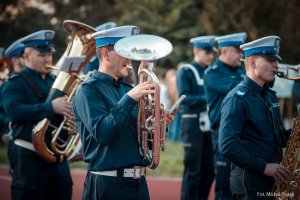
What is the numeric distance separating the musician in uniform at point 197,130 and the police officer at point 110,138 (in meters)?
3.63

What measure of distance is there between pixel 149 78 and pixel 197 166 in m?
4.29

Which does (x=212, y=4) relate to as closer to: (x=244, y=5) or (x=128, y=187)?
(x=244, y=5)

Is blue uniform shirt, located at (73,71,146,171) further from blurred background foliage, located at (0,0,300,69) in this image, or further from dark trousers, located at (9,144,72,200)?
blurred background foliage, located at (0,0,300,69)

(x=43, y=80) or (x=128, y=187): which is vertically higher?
(x=43, y=80)

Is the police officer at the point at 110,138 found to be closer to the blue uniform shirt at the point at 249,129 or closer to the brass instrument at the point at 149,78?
the brass instrument at the point at 149,78

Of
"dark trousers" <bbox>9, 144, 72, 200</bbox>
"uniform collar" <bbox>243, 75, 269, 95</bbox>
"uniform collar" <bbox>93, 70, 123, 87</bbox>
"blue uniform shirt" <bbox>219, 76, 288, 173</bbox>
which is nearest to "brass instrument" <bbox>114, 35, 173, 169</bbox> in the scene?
"uniform collar" <bbox>93, 70, 123, 87</bbox>

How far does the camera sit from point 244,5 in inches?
709

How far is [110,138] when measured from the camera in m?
4.80

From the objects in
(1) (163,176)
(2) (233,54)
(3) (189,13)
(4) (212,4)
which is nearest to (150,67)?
(2) (233,54)

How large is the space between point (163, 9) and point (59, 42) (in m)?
5.78

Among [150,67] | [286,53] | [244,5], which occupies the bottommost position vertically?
[150,67]

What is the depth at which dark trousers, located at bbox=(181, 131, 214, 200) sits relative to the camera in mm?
8707

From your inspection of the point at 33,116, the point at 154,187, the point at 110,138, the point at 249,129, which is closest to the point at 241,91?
the point at 249,129

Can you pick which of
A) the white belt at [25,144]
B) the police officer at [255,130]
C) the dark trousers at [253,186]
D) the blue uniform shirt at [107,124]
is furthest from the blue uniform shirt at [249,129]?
the white belt at [25,144]
